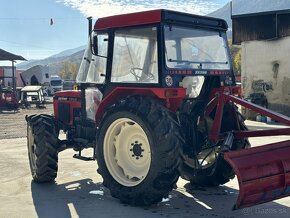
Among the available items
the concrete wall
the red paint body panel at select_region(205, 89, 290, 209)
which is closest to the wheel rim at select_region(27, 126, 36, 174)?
the red paint body panel at select_region(205, 89, 290, 209)

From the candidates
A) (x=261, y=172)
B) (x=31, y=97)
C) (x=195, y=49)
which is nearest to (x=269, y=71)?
(x=195, y=49)

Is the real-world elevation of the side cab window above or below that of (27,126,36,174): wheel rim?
above

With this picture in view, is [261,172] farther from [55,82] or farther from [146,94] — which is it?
[55,82]

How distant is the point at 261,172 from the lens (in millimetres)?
4328

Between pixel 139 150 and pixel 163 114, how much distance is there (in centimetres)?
73

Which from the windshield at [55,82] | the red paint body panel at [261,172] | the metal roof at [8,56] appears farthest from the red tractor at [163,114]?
the windshield at [55,82]

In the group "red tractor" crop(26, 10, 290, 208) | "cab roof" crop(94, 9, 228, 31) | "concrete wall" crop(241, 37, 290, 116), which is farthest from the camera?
"concrete wall" crop(241, 37, 290, 116)

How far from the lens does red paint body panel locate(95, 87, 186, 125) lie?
4.95 m

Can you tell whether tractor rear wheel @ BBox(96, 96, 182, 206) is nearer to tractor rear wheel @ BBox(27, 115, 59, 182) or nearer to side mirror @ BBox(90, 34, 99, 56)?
side mirror @ BBox(90, 34, 99, 56)

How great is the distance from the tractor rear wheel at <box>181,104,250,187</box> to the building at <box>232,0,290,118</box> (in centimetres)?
1120

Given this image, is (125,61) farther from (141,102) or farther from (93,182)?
(93,182)

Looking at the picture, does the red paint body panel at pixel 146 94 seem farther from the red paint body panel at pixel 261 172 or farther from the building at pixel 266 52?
the building at pixel 266 52

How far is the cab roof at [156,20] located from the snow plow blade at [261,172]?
1.95 m

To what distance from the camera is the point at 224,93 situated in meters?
5.39
